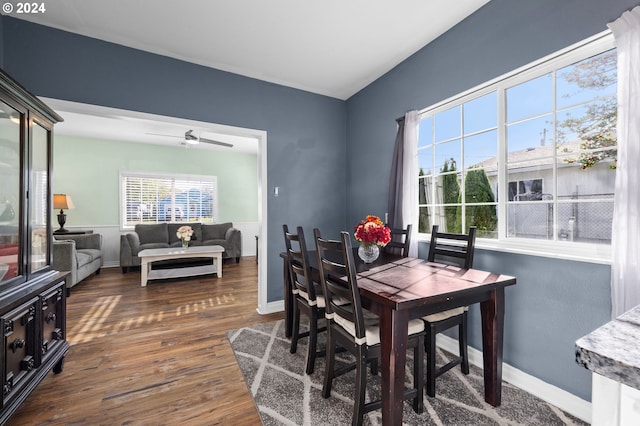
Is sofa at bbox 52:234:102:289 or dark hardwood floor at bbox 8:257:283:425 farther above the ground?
sofa at bbox 52:234:102:289

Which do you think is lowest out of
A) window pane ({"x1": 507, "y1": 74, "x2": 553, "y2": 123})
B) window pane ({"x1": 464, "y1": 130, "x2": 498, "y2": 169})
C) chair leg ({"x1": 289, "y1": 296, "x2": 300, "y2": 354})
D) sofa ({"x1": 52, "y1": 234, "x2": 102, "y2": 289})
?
chair leg ({"x1": 289, "y1": 296, "x2": 300, "y2": 354})

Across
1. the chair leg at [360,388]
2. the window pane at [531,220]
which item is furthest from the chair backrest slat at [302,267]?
the window pane at [531,220]

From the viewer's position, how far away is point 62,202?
502cm

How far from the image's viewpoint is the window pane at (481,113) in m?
2.20

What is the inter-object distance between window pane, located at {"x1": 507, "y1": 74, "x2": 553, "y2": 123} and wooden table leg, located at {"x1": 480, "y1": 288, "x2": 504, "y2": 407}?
1.27 m

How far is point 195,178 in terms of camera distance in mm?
6691

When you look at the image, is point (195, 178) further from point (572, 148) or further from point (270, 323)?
point (572, 148)

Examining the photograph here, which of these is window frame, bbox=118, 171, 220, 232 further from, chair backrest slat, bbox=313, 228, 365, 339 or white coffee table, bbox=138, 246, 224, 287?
chair backrest slat, bbox=313, 228, 365, 339

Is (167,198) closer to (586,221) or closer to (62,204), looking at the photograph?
(62,204)

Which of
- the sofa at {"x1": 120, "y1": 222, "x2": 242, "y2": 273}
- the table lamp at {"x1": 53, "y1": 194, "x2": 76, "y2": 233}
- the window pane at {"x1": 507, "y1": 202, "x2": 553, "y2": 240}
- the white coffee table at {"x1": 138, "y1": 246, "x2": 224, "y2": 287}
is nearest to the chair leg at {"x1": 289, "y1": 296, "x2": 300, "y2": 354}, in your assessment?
the window pane at {"x1": 507, "y1": 202, "x2": 553, "y2": 240}

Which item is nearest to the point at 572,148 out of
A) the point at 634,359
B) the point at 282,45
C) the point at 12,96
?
the point at 634,359

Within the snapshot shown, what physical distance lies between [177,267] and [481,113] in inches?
193

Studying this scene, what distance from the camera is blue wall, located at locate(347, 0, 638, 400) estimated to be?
5.28 ft

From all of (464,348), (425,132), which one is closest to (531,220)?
(464,348)
